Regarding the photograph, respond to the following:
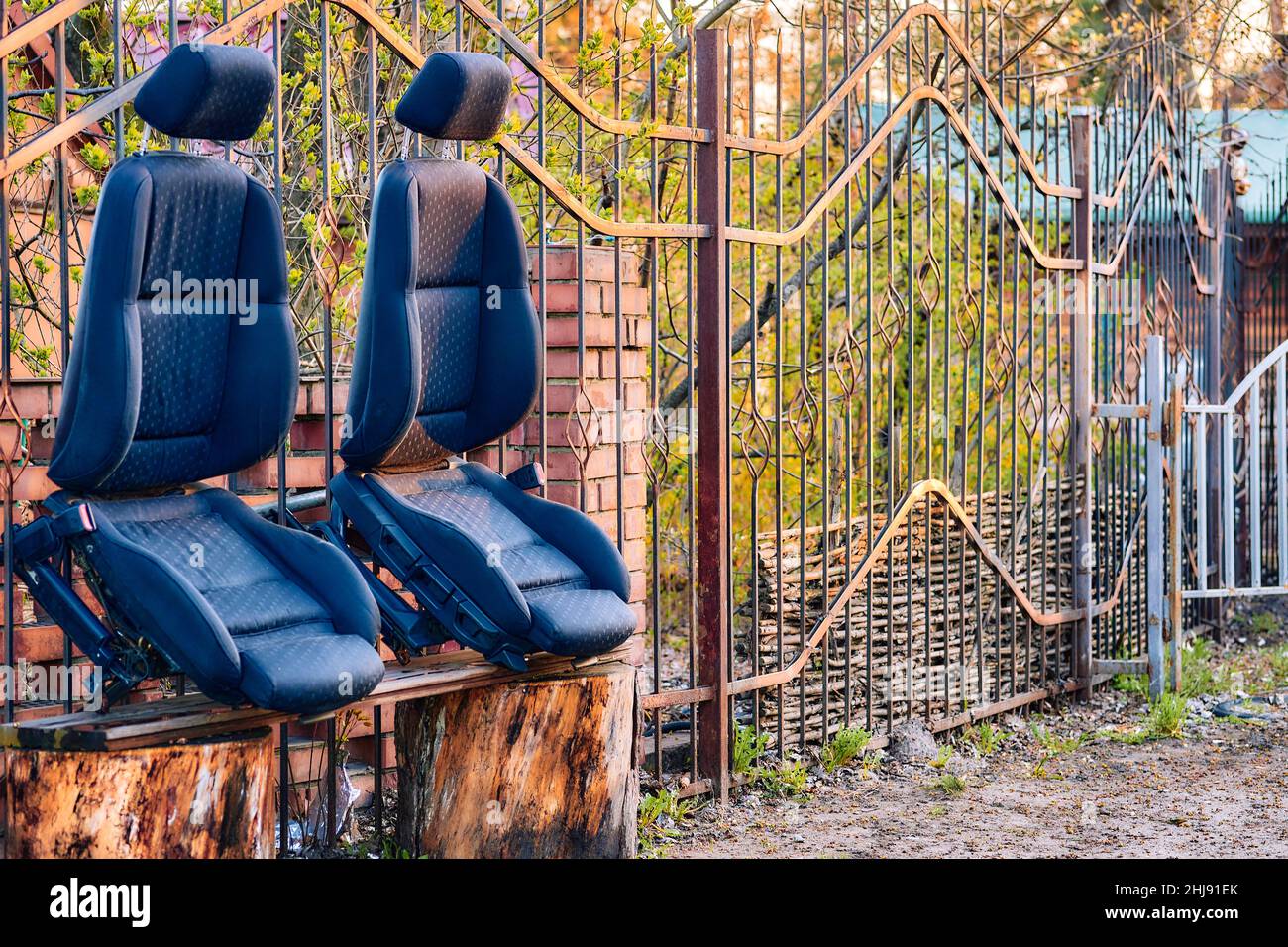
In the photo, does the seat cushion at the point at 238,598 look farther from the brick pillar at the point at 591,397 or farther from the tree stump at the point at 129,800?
the brick pillar at the point at 591,397

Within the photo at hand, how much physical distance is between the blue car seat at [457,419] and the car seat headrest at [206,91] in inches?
15.6

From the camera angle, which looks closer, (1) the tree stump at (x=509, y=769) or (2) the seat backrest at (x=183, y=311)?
(2) the seat backrest at (x=183, y=311)

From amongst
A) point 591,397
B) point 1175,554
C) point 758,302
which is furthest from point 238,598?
point 1175,554

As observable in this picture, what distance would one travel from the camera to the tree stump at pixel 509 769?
12.0 ft

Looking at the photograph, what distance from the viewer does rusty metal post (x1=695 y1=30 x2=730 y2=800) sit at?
4.83 meters

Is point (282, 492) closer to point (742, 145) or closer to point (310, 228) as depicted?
point (310, 228)

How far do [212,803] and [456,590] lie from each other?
0.70 meters

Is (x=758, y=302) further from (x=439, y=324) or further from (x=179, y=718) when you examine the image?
(x=179, y=718)

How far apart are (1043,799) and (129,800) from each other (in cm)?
320

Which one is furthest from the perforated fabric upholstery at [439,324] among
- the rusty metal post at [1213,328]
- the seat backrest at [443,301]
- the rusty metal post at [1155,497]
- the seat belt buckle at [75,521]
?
the rusty metal post at [1213,328]

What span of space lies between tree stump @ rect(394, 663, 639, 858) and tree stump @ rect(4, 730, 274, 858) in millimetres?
670

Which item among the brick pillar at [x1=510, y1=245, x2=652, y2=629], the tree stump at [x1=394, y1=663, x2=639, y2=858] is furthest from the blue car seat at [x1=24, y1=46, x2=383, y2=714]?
the brick pillar at [x1=510, y1=245, x2=652, y2=629]

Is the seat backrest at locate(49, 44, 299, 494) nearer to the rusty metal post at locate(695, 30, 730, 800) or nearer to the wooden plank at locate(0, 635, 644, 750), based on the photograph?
the wooden plank at locate(0, 635, 644, 750)

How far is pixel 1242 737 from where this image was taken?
20.1ft
